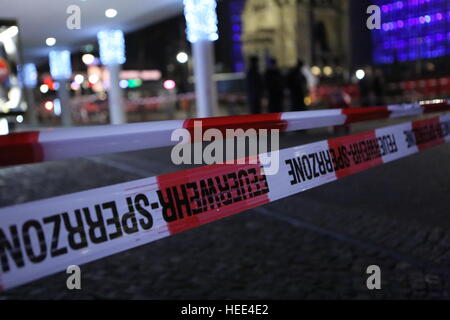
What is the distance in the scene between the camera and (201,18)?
11953 mm

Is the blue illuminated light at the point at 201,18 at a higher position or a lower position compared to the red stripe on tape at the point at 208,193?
higher

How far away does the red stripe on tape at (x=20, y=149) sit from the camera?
5.52 feet

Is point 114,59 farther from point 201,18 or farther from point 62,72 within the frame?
point 201,18

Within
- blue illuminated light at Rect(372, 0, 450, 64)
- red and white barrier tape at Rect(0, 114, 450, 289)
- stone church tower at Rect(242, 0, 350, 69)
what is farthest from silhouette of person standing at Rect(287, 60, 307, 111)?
stone church tower at Rect(242, 0, 350, 69)

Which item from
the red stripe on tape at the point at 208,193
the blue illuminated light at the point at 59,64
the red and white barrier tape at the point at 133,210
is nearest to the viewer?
the red and white barrier tape at the point at 133,210

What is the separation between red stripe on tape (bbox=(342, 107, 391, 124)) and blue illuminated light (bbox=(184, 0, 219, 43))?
8757mm

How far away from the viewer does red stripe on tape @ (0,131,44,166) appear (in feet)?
5.52

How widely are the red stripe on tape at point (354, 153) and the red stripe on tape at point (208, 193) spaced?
0.85 m

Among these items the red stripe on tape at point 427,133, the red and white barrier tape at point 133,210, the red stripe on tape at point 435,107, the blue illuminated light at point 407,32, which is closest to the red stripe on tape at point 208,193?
the red and white barrier tape at point 133,210

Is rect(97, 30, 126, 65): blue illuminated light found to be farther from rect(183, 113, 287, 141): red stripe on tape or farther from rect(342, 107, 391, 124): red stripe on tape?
rect(183, 113, 287, 141): red stripe on tape

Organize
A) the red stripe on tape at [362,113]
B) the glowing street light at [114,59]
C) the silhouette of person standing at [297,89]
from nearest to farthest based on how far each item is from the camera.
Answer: the red stripe on tape at [362,113] → the silhouette of person standing at [297,89] → the glowing street light at [114,59]

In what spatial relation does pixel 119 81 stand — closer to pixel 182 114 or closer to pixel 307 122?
pixel 182 114

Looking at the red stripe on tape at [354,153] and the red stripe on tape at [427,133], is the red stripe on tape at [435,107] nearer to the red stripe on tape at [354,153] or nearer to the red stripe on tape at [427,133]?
the red stripe on tape at [427,133]
